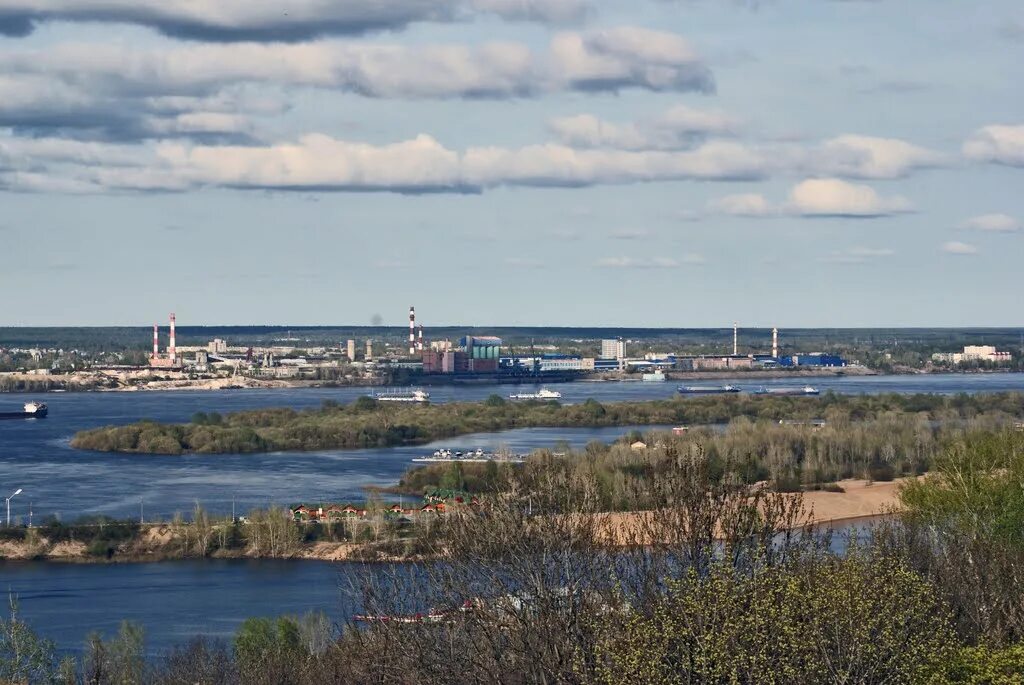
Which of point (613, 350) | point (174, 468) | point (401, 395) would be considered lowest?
point (174, 468)

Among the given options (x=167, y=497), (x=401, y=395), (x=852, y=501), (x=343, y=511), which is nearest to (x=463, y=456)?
(x=167, y=497)

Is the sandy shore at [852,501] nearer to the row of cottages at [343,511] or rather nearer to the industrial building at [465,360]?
the row of cottages at [343,511]

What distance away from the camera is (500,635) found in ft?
33.8

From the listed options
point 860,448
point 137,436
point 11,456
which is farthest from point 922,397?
point 11,456

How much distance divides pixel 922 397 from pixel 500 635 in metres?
47.3

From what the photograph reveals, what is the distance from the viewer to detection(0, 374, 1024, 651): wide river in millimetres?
20125

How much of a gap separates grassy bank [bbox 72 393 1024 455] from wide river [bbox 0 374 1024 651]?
147 cm

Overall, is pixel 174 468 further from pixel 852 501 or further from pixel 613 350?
pixel 613 350

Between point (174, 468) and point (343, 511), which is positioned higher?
point (343, 511)

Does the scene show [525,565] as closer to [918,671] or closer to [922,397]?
[918,671]

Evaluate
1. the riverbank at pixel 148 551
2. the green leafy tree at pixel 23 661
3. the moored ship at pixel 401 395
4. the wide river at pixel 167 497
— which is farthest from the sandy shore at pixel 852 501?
the moored ship at pixel 401 395

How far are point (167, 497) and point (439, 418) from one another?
2303 cm

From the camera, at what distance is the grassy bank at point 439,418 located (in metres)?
46.2

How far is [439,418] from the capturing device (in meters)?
54.8
